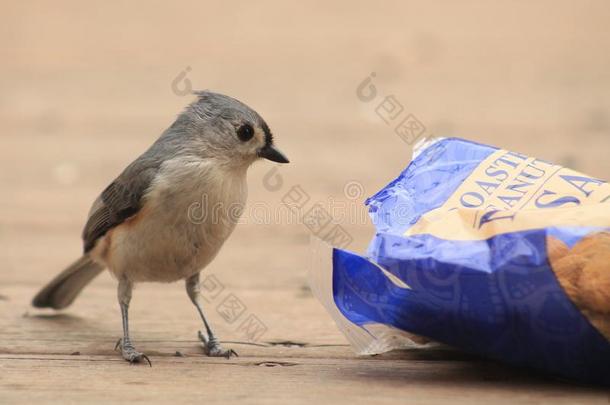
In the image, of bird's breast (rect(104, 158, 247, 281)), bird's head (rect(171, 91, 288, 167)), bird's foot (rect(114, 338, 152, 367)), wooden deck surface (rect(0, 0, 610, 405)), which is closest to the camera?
wooden deck surface (rect(0, 0, 610, 405))

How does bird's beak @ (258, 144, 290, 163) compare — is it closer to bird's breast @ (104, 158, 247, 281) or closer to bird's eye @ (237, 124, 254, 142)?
bird's eye @ (237, 124, 254, 142)

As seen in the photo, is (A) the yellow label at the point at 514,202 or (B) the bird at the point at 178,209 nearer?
(A) the yellow label at the point at 514,202

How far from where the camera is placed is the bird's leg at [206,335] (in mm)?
2680

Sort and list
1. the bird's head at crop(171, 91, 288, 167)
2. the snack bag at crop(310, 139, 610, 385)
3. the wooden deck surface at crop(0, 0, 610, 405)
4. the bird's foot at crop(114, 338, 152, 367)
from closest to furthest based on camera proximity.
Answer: the snack bag at crop(310, 139, 610, 385) < the wooden deck surface at crop(0, 0, 610, 405) < the bird's foot at crop(114, 338, 152, 367) < the bird's head at crop(171, 91, 288, 167)

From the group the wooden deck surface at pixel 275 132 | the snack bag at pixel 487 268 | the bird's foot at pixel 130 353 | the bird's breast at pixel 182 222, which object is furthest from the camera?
the bird's breast at pixel 182 222

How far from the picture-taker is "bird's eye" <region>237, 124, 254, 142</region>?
3158 mm

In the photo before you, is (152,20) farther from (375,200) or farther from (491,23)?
(375,200)

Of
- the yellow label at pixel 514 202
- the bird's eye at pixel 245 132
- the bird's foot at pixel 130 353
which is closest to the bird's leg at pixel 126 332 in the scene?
the bird's foot at pixel 130 353

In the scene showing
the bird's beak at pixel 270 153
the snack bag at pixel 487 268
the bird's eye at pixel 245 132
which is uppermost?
the bird's eye at pixel 245 132

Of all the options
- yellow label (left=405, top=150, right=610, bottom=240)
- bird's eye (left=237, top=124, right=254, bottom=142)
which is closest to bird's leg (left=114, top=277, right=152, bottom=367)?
bird's eye (left=237, top=124, right=254, bottom=142)

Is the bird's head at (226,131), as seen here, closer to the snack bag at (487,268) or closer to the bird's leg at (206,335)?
the bird's leg at (206,335)

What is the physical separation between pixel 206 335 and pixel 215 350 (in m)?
0.18

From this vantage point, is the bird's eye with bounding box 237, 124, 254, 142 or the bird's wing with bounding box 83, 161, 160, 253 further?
the bird's eye with bounding box 237, 124, 254, 142

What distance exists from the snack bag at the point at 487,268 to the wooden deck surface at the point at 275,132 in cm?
10
